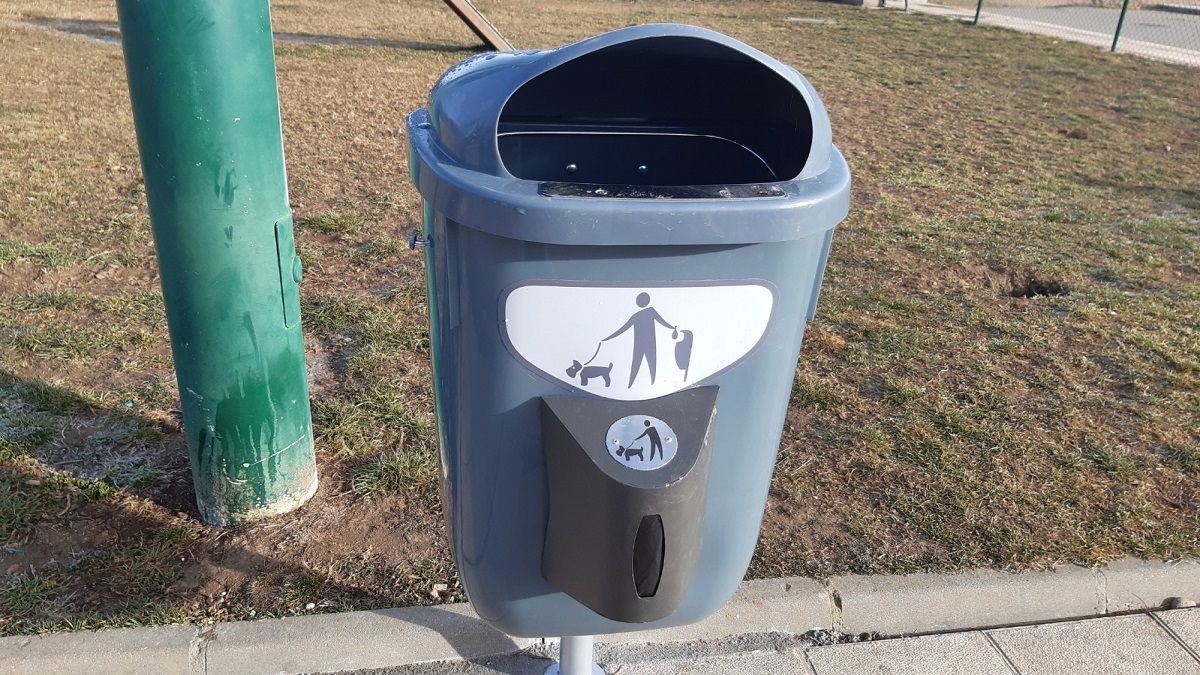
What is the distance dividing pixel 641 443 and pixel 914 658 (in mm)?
1271

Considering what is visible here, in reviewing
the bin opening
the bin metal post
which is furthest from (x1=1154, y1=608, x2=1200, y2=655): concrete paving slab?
the bin opening

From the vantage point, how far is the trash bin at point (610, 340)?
4.53 feet

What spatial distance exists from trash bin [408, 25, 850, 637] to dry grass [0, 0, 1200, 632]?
2.98 feet

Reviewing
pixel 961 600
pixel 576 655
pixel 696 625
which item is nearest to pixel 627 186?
pixel 576 655

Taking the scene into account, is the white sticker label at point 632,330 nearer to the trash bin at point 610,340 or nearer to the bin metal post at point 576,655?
the trash bin at point 610,340

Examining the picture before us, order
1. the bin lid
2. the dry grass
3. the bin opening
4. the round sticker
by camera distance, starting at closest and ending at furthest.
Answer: the bin lid < the round sticker < the bin opening < the dry grass

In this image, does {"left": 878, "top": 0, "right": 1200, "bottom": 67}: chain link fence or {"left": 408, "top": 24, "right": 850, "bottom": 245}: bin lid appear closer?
{"left": 408, "top": 24, "right": 850, "bottom": 245}: bin lid

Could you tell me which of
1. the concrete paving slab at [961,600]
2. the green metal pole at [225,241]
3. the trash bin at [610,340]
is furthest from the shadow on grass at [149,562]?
the concrete paving slab at [961,600]

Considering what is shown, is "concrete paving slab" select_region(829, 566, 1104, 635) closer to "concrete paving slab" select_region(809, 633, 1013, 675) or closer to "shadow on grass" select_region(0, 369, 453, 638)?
"concrete paving slab" select_region(809, 633, 1013, 675)

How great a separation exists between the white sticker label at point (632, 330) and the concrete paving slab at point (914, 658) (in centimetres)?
116

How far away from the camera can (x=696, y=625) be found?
2.36m

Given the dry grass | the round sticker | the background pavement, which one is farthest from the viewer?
the background pavement

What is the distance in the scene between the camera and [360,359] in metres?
3.42

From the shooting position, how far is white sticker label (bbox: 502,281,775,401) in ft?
4.66
